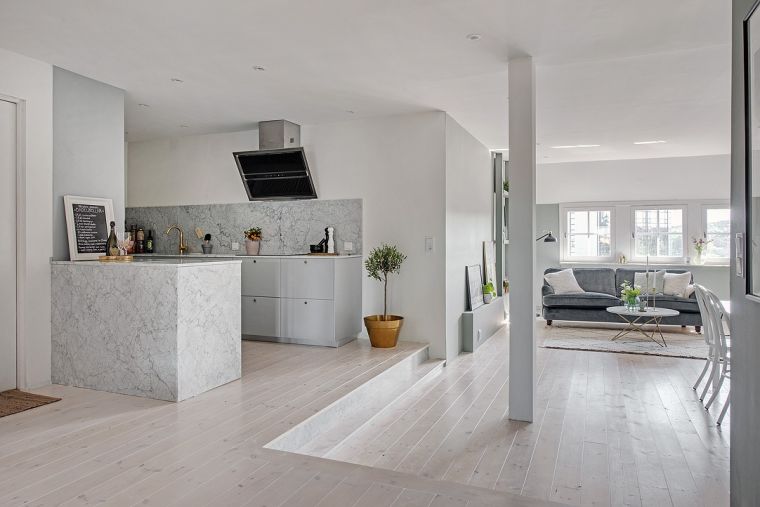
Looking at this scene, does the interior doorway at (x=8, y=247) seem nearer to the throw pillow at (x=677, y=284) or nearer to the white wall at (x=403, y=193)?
the white wall at (x=403, y=193)

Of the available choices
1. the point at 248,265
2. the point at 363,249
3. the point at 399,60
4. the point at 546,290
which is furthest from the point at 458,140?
the point at 546,290

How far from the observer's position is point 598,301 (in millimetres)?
7785

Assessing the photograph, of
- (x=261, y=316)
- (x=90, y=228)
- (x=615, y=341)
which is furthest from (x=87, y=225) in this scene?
(x=615, y=341)

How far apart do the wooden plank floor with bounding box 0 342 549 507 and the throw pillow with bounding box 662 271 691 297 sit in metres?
5.79

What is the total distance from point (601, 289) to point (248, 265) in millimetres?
5477

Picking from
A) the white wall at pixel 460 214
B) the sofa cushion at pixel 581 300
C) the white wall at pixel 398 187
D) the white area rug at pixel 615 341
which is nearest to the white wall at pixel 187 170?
the white wall at pixel 398 187

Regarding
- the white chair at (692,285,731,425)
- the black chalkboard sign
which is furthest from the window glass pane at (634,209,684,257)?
the black chalkboard sign

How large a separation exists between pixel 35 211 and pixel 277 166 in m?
2.57

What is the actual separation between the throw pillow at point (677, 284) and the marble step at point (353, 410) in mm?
4325

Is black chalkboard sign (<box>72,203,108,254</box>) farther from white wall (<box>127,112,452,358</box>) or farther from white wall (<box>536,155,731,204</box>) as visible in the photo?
white wall (<box>536,155,731,204</box>)

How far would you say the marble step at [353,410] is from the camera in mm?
3131

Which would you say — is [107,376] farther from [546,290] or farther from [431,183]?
[546,290]

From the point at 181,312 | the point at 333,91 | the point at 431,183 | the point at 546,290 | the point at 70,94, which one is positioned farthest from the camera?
the point at 546,290

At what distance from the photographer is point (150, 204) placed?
268 inches
